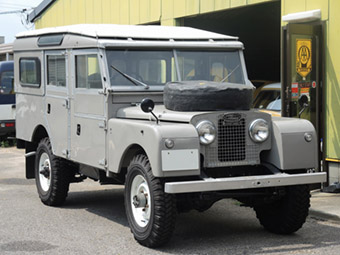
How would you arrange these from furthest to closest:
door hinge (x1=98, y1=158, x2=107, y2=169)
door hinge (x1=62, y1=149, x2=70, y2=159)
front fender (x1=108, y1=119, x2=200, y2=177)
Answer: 1. door hinge (x1=62, y1=149, x2=70, y2=159)
2. door hinge (x1=98, y1=158, x2=107, y2=169)
3. front fender (x1=108, y1=119, x2=200, y2=177)

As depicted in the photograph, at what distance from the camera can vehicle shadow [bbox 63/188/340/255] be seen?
6.86m

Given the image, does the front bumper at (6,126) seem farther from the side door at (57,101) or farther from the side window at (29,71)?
the side door at (57,101)

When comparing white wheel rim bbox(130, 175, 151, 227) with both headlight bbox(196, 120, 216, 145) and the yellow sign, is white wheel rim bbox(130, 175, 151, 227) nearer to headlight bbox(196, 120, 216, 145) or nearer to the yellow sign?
headlight bbox(196, 120, 216, 145)

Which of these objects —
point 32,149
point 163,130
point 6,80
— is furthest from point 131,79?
point 6,80

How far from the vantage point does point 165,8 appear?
14.1 metres

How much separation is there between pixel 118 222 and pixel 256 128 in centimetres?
226

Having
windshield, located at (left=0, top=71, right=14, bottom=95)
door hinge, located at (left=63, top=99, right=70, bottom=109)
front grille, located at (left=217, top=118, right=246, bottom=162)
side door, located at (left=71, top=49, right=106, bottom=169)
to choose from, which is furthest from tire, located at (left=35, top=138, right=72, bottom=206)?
windshield, located at (left=0, top=71, right=14, bottom=95)

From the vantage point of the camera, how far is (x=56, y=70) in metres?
9.22

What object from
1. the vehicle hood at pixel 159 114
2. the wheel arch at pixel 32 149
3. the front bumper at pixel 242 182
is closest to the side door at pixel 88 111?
the vehicle hood at pixel 159 114

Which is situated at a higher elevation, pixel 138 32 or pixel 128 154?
pixel 138 32

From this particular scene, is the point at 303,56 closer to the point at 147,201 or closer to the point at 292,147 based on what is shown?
the point at 292,147

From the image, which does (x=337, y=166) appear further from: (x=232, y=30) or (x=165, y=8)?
(x=232, y=30)

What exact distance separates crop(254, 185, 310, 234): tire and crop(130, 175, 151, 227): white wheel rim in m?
1.47

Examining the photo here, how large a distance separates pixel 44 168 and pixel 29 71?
4.98ft
